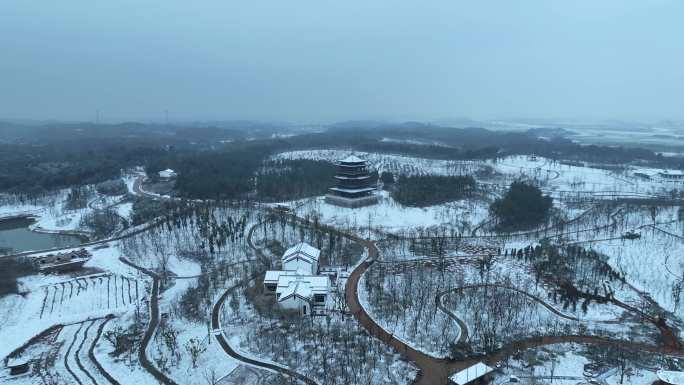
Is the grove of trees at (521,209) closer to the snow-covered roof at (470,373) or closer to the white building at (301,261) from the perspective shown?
the white building at (301,261)

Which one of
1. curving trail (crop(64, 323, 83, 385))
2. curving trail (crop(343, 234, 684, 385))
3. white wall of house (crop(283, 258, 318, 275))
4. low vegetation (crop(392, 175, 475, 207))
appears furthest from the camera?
low vegetation (crop(392, 175, 475, 207))

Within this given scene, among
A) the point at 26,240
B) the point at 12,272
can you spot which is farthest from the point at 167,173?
the point at 12,272

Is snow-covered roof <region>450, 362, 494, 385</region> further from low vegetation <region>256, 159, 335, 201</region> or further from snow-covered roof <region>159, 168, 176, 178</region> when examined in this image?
snow-covered roof <region>159, 168, 176, 178</region>

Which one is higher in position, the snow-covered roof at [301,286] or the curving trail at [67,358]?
the snow-covered roof at [301,286]

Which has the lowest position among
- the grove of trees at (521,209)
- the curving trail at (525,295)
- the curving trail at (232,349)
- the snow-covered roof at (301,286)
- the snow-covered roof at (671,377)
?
the curving trail at (232,349)

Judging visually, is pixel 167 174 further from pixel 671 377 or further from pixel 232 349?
pixel 671 377

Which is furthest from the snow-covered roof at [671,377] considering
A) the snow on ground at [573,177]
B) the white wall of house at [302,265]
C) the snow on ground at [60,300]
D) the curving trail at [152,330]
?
the snow on ground at [573,177]

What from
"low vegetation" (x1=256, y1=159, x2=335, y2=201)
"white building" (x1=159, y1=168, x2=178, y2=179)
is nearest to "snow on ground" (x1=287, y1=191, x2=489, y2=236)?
"low vegetation" (x1=256, y1=159, x2=335, y2=201)
